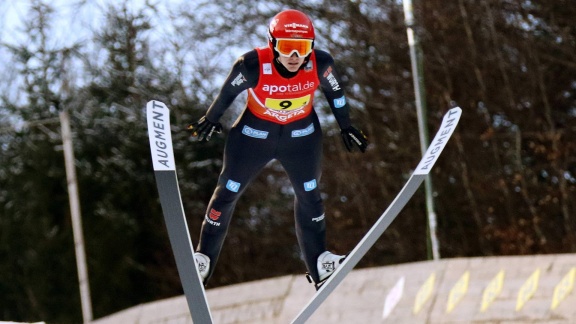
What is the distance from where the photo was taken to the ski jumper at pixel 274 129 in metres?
5.10

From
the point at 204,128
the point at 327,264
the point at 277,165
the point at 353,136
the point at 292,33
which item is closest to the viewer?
the point at 292,33

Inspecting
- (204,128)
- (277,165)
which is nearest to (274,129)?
(204,128)

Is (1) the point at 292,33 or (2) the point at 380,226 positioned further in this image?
(2) the point at 380,226

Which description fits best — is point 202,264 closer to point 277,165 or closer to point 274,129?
point 274,129

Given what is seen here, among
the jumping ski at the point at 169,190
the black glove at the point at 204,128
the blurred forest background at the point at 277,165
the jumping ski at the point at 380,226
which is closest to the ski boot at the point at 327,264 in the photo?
the jumping ski at the point at 380,226

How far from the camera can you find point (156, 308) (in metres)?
9.47

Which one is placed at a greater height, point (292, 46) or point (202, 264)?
point (292, 46)

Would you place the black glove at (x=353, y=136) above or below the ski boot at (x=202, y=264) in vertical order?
above

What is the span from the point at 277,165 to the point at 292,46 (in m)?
11.8

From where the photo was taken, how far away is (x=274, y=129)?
5254 millimetres

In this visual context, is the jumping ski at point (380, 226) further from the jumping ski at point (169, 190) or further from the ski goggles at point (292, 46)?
the ski goggles at point (292, 46)

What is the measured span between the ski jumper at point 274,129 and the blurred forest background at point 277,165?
7520 mm

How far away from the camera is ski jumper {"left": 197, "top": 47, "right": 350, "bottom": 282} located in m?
5.10

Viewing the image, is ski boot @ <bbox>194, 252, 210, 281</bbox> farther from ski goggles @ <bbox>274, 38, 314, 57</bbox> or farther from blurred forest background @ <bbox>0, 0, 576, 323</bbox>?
blurred forest background @ <bbox>0, 0, 576, 323</bbox>
